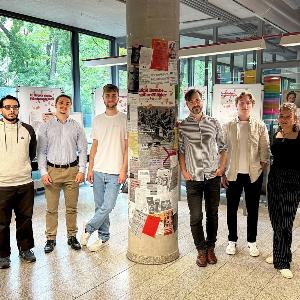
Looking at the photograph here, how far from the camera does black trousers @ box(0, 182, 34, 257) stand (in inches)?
123

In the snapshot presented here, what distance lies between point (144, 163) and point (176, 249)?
2.90ft

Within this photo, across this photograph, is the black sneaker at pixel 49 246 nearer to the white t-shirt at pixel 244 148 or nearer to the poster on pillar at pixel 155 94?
the poster on pillar at pixel 155 94

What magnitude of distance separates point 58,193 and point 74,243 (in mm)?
523

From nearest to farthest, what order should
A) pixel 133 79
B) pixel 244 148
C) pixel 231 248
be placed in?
pixel 133 79, pixel 244 148, pixel 231 248

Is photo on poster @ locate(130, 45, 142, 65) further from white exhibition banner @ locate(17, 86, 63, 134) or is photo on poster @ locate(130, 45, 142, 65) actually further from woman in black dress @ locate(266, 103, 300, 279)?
white exhibition banner @ locate(17, 86, 63, 134)

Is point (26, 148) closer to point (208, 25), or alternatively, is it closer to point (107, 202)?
point (107, 202)

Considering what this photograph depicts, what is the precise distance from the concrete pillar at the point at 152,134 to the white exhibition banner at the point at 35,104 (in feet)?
9.33

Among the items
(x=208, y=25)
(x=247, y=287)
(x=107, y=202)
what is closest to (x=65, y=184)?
(x=107, y=202)

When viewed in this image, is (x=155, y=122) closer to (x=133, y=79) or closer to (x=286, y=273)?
(x=133, y=79)

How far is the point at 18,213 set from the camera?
10.6ft

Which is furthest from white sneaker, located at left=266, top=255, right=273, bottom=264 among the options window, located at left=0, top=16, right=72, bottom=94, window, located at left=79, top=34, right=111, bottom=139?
window, located at left=0, top=16, right=72, bottom=94

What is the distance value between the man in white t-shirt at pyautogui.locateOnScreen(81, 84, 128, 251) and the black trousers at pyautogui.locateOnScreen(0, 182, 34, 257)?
0.61 meters

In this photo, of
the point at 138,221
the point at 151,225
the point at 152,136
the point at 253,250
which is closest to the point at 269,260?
the point at 253,250

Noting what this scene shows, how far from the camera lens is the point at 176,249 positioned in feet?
11.0
